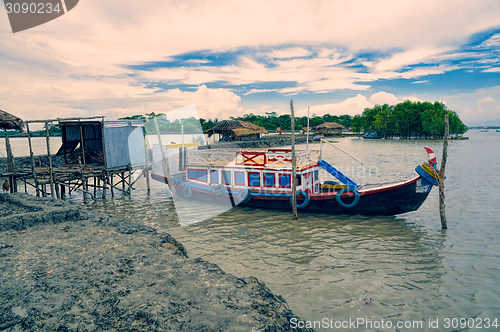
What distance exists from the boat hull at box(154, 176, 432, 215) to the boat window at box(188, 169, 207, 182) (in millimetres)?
1432

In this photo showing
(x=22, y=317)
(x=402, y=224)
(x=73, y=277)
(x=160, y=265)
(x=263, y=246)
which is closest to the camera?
(x=22, y=317)

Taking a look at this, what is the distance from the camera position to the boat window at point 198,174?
1608 centimetres

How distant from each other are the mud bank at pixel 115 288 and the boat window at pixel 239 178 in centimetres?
732

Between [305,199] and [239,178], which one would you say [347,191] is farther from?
[239,178]

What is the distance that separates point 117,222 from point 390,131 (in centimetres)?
8851

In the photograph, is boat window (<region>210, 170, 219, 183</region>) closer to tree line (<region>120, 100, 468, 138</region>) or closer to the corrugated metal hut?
the corrugated metal hut

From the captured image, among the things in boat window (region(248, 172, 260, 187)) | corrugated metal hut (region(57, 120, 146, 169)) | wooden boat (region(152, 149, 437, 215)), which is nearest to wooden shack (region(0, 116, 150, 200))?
corrugated metal hut (region(57, 120, 146, 169))

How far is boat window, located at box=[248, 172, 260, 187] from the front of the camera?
14320 mm

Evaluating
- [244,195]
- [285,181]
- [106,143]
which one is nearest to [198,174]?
[244,195]

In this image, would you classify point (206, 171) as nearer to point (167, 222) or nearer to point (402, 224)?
point (167, 222)

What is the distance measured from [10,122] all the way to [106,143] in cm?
525

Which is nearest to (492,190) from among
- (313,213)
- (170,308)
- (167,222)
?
(313,213)

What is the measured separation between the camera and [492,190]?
17953 mm

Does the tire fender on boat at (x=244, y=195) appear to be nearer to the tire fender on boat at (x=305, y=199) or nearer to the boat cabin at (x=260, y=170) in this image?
the boat cabin at (x=260, y=170)
